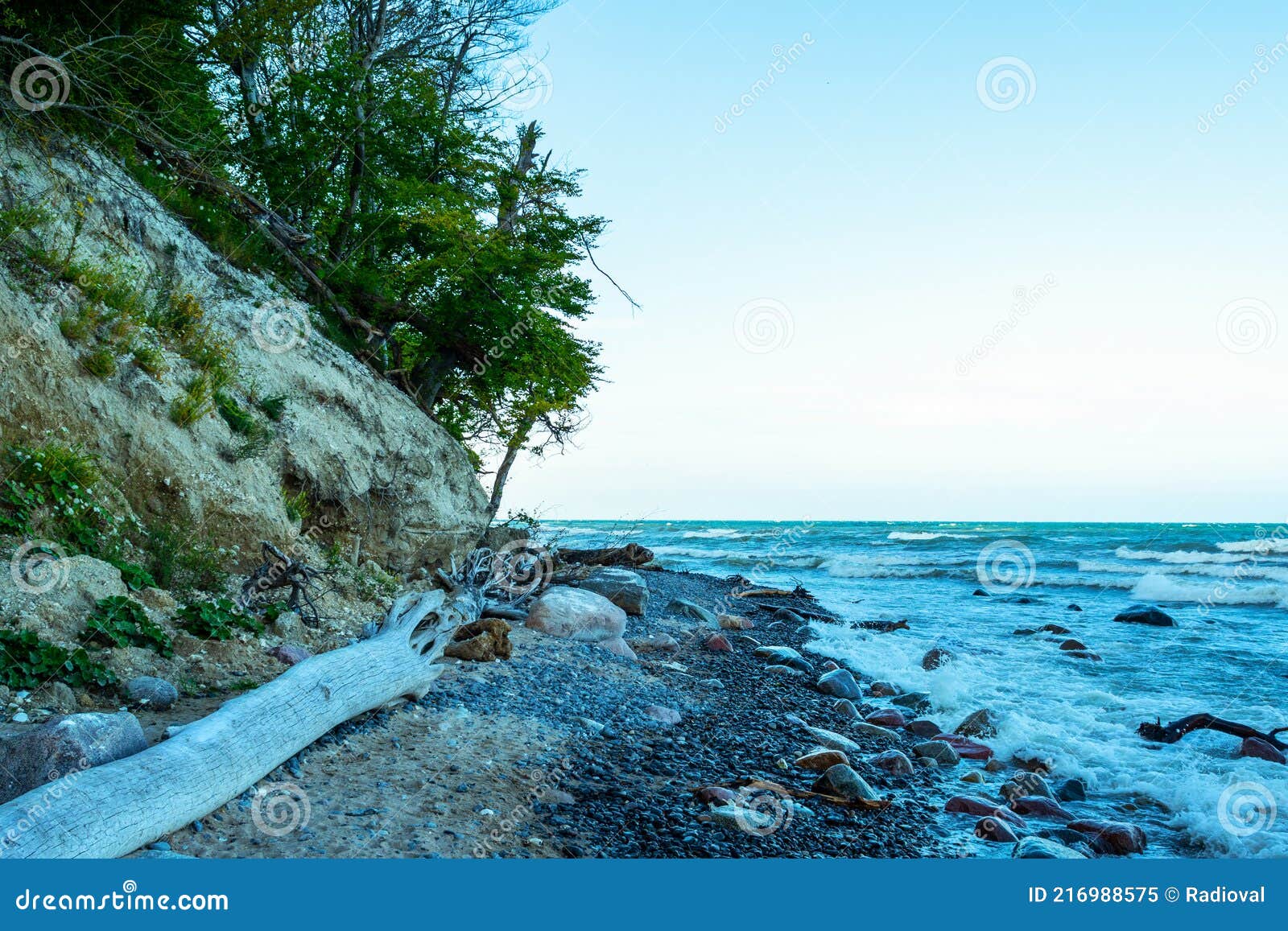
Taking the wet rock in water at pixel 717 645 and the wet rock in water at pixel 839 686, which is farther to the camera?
the wet rock in water at pixel 717 645

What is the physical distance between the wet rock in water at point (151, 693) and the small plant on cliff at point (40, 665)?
142mm

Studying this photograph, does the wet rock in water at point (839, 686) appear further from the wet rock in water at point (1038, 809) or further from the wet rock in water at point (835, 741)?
the wet rock in water at point (1038, 809)

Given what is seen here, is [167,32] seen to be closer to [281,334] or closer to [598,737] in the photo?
[281,334]

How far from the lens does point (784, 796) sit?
17.6ft

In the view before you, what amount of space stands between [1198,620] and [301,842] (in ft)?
61.6

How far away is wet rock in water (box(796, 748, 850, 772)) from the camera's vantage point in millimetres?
6246

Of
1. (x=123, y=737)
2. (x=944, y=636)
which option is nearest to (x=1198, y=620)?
(x=944, y=636)

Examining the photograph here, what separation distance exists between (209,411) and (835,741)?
7308 mm

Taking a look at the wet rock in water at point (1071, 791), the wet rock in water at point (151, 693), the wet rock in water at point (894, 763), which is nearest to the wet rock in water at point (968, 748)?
the wet rock in water at point (894, 763)

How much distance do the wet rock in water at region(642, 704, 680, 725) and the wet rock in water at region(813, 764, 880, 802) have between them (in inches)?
65.7

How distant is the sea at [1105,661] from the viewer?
611 cm

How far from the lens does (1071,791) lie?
247 inches

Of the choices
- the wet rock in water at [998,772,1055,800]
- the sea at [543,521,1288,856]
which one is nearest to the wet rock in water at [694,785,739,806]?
Result: the sea at [543,521,1288,856]

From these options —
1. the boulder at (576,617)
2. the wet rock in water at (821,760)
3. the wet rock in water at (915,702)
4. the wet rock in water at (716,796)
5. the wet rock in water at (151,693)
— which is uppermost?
the wet rock in water at (151,693)
